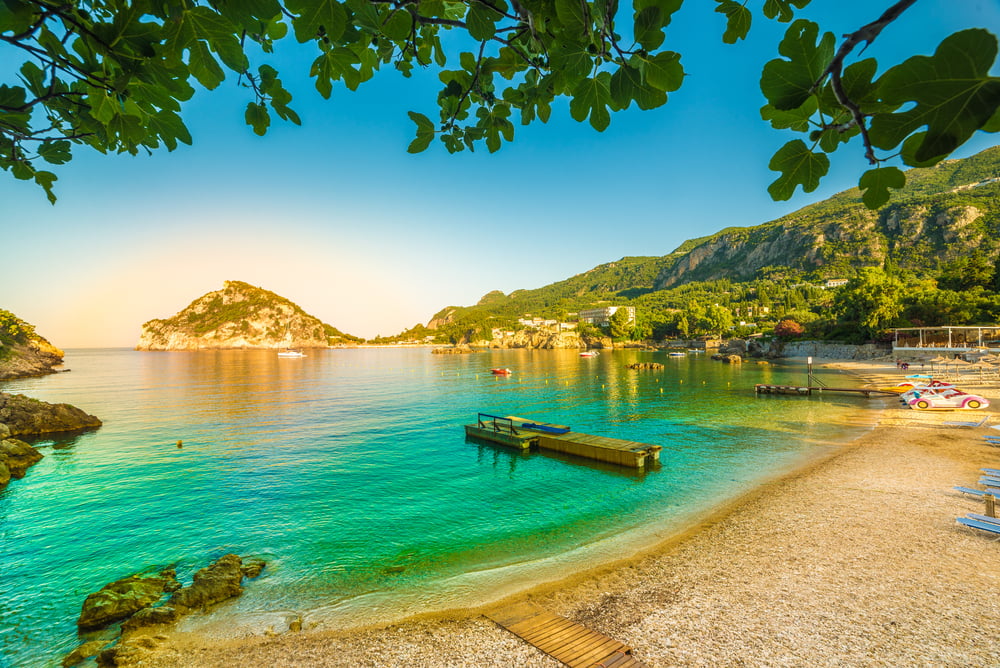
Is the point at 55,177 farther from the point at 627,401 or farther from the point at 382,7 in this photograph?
the point at 627,401

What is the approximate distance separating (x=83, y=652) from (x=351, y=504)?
8913mm

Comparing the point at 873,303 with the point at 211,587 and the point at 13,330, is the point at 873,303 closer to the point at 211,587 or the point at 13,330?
the point at 211,587

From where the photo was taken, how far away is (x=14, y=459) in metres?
22.7

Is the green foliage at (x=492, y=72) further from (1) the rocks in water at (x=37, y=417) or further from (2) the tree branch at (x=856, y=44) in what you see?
(1) the rocks in water at (x=37, y=417)

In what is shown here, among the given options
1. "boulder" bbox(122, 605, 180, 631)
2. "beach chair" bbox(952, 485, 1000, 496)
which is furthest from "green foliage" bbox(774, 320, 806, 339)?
"boulder" bbox(122, 605, 180, 631)

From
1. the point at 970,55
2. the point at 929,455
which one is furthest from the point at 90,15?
the point at 929,455

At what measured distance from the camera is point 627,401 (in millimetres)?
42031

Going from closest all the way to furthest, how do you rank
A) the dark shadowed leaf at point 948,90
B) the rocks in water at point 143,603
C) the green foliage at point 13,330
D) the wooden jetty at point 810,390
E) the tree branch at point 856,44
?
the dark shadowed leaf at point 948,90 < the tree branch at point 856,44 < the rocks in water at point 143,603 < the wooden jetty at point 810,390 < the green foliage at point 13,330

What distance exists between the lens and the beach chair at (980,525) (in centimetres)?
1090

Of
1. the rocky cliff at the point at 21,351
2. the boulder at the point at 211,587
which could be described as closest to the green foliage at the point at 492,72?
the boulder at the point at 211,587

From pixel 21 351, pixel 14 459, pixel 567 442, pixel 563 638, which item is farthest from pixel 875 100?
pixel 21 351

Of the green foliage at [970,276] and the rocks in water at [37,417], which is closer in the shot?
the rocks in water at [37,417]

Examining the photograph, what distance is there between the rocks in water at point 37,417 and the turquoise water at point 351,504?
2.41 meters

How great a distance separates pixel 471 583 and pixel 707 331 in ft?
486
